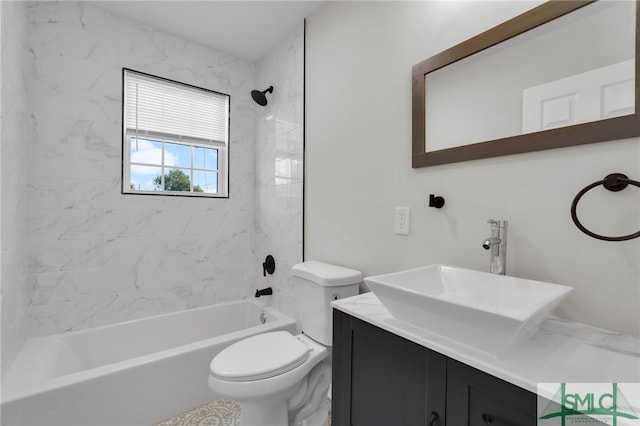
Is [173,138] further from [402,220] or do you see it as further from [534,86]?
[534,86]

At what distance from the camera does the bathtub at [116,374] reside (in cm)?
139

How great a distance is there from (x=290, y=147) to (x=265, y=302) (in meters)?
1.38

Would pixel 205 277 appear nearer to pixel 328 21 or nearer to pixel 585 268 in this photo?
pixel 328 21

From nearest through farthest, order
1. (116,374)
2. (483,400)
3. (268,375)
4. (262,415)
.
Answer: (483,400) → (268,375) → (262,415) → (116,374)

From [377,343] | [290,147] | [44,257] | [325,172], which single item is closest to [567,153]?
A: [377,343]

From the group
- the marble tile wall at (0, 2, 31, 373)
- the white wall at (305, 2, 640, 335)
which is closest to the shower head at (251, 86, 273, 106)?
the white wall at (305, 2, 640, 335)

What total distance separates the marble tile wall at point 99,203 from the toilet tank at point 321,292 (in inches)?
49.4

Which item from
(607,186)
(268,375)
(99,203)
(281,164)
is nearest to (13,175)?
(99,203)

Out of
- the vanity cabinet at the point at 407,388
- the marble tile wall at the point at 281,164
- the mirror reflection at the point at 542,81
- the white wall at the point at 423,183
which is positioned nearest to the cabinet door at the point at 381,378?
the vanity cabinet at the point at 407,388

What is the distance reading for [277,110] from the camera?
2514mm

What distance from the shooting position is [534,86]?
1.07 metres

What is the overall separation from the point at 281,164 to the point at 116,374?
1.72 meters

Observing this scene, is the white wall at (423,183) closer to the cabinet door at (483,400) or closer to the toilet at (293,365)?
the toilet at (293,365)

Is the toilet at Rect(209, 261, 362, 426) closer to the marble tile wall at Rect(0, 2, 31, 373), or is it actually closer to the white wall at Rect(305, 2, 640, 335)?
the white wall at Rect(305, 2, 640, 335)
